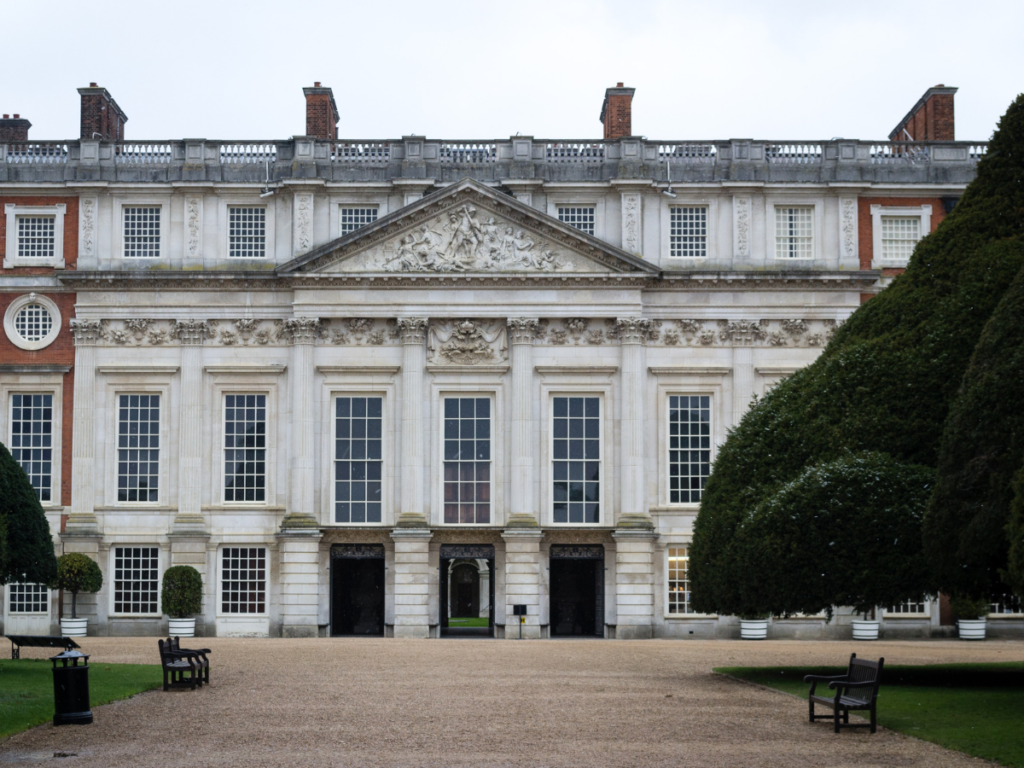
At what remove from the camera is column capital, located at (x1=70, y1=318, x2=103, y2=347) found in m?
41.9

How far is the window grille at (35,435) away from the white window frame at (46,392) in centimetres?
12

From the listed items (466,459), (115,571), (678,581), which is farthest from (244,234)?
(678,581)

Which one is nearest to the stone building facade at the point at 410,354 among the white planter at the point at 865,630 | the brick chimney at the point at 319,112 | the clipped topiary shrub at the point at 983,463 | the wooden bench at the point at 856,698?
the white planter at the point at 865,630

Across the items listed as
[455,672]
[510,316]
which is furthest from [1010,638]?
[455,672]

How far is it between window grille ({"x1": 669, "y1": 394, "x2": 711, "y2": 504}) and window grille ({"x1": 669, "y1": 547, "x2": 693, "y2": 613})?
159cm

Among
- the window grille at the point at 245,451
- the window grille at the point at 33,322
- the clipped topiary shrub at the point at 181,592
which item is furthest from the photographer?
the window grille at the point at 33,322

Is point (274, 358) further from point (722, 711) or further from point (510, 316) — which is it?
point (722, 711)

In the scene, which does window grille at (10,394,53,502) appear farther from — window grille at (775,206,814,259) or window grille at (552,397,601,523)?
window grille at (775,206,814,259)

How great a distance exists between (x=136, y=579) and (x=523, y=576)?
11912mm

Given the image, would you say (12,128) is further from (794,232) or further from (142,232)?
(794,232)

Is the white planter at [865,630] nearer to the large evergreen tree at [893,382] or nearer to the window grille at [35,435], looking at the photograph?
the large evergreen tree at [893,382]

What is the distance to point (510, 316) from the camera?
4131cm

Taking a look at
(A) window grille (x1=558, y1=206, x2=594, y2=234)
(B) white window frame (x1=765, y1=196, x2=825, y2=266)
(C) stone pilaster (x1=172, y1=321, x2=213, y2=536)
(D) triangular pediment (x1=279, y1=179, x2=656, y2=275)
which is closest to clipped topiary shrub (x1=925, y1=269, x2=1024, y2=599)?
(D) triangular pediment (x1=279, y1=179, x2=656, y2=275)

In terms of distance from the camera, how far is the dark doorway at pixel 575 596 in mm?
41656
